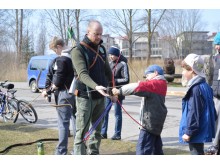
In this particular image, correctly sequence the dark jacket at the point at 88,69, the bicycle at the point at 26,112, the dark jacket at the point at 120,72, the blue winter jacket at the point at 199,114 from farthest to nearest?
the bicycle at the point at 26,112 < the dark jacket at the point at 120,72 < the dark jacket at the point at 88,69 < the blue winter jacket at the point at 199,114

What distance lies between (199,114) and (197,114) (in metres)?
0.03

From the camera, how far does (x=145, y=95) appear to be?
418 cm

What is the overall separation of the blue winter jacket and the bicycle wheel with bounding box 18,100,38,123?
5819 millimetres

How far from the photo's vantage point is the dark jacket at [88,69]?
13.7 feet

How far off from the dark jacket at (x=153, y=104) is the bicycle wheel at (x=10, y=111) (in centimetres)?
561

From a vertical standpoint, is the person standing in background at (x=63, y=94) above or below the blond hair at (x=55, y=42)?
below

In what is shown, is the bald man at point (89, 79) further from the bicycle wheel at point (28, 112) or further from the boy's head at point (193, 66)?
the bicycle wheel at point (28, 112)

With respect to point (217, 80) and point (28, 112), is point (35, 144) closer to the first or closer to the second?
point (28, 112)

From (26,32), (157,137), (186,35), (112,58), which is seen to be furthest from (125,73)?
(186,35)

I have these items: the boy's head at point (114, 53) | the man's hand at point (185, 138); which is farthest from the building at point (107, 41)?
the man's hand at point (185, 138)

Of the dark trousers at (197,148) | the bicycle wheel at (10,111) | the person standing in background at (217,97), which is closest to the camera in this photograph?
the dark trousers at (197,148)

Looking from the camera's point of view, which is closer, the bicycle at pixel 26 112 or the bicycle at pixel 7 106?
the bicycle at pixel 26 112

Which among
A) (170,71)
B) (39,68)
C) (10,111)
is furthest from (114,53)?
(170,71)

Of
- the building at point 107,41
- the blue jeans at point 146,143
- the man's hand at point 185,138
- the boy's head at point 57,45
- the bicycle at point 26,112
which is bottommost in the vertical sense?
the bicycle at point 26,112
